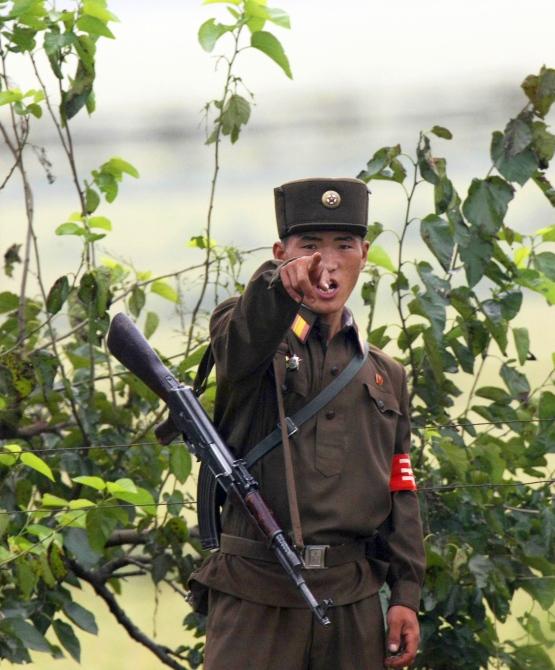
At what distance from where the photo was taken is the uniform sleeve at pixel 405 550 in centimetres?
286

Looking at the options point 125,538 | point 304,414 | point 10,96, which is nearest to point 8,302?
point 10,96

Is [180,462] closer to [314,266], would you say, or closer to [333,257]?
[333,257]

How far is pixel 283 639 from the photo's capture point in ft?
8.85

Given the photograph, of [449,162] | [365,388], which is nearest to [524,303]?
[449,162]

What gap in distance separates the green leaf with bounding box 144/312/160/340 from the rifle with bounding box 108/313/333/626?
0.97 m

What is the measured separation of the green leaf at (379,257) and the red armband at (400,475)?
0.90 meters

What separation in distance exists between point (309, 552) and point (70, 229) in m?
1.33

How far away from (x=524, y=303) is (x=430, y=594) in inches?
28.8

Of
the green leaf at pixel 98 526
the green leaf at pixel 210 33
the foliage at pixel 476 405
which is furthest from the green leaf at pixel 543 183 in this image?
the green leaf at pixel 98 526

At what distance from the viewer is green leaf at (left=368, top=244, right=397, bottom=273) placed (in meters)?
3.73

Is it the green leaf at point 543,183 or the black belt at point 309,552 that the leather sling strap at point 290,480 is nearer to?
the black belt at point 309,552

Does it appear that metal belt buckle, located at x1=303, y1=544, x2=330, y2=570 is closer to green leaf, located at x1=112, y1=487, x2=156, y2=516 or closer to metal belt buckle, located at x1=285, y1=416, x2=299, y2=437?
metal belt buckle, located at x1=285, y1=416, x2=299, y2=437

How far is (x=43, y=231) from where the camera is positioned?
12.9ft

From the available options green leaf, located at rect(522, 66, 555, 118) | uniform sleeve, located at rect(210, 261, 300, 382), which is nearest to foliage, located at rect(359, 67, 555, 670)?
green leaf, located at rect(522, 66, 555, 118)
